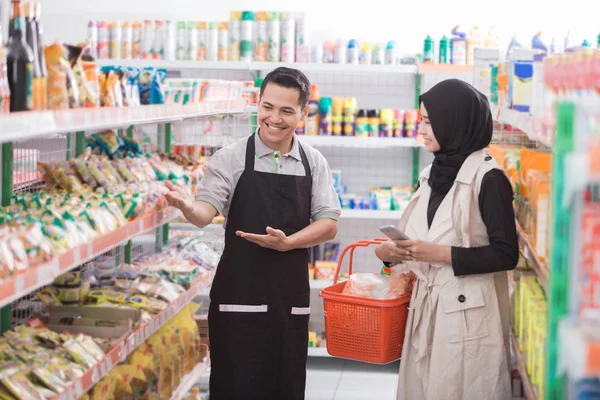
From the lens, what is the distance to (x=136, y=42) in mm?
7492

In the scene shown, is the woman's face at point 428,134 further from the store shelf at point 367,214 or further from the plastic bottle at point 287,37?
the plastic bottle at point 287,37

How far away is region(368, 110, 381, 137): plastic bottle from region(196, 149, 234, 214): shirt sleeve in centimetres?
349

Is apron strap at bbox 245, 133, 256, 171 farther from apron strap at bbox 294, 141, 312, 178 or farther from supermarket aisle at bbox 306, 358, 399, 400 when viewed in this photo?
supermarket aisle at bbox 306, 358, 399, 400

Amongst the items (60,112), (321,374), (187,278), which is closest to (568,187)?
(60,112)

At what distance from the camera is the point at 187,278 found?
485 centimetres

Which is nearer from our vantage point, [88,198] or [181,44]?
[88,198]

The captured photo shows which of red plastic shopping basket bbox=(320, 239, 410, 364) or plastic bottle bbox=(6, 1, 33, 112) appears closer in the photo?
plastic bottle bbox=(6, 1, 33, 112)

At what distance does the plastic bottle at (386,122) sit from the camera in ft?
24.0

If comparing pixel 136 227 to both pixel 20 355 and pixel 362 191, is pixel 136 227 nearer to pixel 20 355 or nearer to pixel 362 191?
pixel 20 355

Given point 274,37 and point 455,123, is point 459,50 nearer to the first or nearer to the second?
point 274,37

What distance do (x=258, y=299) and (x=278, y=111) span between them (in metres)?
0.84

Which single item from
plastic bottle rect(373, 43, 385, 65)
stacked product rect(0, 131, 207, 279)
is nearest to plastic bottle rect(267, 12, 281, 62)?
plastic bottle rect(373, 43, 385, 65)

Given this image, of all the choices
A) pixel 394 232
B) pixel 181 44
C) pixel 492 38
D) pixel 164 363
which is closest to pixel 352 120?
pixel 492 38

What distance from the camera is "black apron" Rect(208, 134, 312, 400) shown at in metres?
3.98
